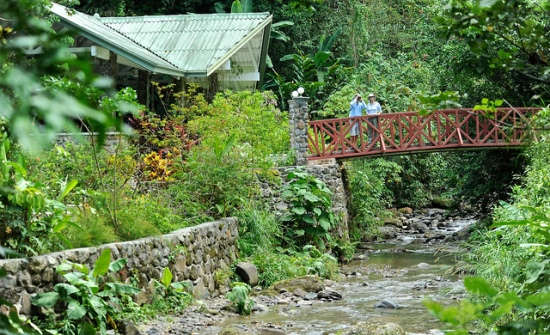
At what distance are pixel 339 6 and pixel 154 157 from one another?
20048mm

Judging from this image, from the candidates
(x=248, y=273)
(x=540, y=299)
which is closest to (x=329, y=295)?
(x=248, y=273)

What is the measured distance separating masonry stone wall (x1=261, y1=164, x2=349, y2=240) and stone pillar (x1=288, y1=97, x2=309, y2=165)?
0.32 meters

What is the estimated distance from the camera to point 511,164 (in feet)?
63.2

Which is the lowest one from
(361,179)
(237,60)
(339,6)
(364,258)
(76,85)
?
(364,258)

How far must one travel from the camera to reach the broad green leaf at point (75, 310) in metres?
6.93

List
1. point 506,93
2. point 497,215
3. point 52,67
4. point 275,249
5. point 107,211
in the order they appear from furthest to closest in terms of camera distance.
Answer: point 506,93, point 275,249, point 497,215, point 107,211, point 52,67

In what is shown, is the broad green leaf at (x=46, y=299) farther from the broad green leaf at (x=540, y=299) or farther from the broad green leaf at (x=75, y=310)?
the broad green leaf at (x=540, y=299)

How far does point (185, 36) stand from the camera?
19.9 metres

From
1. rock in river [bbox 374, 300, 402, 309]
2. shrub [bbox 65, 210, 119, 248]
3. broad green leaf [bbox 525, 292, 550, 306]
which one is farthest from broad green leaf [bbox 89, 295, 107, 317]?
broad green leaf [bbox 525, 292, 550, 306]

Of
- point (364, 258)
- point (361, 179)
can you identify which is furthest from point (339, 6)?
point (364, 258)

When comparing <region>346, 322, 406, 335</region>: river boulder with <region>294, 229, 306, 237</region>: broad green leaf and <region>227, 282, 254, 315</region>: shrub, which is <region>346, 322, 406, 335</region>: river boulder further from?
<region>294, 229, 306, 237</region>: broad green leaf

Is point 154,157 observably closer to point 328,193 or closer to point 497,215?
point 328,193

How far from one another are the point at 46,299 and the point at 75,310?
293 mm

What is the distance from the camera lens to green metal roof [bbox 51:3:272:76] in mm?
17672
